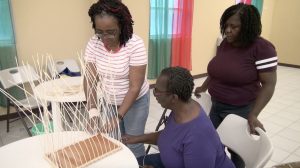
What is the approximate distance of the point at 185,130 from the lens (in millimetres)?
1008

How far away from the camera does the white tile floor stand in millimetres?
2410

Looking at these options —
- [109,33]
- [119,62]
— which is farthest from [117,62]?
[109,33]

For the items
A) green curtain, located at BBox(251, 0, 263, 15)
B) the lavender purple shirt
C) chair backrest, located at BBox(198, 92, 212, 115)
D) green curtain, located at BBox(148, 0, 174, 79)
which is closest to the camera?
the lavender purple shirt

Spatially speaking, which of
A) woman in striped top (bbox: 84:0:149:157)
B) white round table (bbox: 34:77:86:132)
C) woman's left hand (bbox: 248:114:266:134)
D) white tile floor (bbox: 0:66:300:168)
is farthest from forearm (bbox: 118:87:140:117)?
white tile floor (bbox: 0:66:300:168)

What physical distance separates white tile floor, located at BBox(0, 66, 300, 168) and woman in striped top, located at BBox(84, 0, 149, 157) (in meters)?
1.02

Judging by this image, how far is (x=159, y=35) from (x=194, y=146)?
3047mm

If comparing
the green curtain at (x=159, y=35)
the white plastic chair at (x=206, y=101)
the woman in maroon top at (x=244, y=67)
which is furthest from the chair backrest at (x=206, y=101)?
the green curtain at (x=159, y=35)

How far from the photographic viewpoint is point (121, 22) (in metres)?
1.26

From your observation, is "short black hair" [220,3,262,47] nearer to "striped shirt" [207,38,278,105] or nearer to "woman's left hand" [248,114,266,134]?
"striped shirt" [207,38,278,105]

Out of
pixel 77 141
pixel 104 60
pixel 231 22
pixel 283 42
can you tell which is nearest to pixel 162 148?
pixel 77 141

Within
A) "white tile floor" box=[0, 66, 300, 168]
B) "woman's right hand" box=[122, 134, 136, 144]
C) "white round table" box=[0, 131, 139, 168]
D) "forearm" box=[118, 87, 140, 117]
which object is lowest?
"white tile floor" box=[0, 66, 300, 168]

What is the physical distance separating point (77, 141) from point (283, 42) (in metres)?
6.27

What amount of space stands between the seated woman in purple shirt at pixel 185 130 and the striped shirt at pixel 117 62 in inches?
13.0

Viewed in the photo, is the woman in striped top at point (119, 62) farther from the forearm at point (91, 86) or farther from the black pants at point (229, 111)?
the black pants at point (229, 111)
